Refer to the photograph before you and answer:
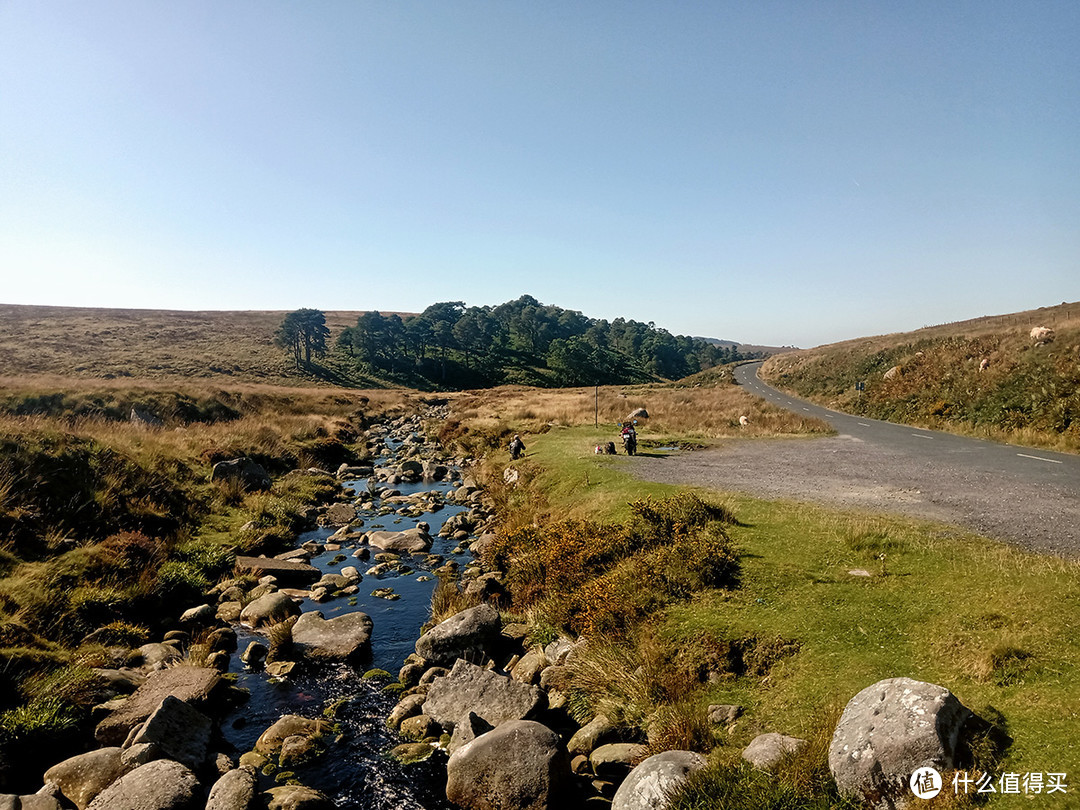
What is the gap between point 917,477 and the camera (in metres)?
20.2

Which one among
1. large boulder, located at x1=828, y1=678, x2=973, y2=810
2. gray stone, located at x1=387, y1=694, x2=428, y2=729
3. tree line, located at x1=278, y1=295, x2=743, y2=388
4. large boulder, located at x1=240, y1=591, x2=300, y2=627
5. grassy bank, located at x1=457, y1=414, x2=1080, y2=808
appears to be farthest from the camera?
tree line, located at x1=278, y1=295, x2=743, y2=388

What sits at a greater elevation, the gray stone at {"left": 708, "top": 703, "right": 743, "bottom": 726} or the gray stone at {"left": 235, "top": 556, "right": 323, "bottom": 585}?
the gray stone at {"left": 708, "top": 703, "right": 743, "bottom": 726}

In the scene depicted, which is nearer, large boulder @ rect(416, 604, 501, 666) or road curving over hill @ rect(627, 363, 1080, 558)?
large boulder @ rect(416, 604, 501, 666)

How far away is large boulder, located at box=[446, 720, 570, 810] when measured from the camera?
8.04m

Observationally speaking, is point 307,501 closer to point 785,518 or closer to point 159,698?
point 159,698

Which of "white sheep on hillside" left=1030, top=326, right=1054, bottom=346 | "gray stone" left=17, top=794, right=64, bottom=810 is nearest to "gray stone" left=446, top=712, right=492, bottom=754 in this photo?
"gray stone" left=17, top=794, right=64, bottom=810

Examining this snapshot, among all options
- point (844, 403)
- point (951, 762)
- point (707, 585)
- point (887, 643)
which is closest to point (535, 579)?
point (707, 585)

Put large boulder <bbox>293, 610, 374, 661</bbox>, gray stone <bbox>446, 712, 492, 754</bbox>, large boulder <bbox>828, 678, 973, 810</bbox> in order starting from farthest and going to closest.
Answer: large boulder <bbox>293, 610, 374, 661</bbox>, gray stone <bbox>446, 712, 492, 754</bbox>, large boulder <bbox>828, 678, 973, 810</bbox>

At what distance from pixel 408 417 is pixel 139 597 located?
5112 centimetres

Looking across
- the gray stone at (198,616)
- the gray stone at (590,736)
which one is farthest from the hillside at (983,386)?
the gray stone at (198,616)

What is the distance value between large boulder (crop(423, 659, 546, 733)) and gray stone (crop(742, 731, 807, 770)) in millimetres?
4161

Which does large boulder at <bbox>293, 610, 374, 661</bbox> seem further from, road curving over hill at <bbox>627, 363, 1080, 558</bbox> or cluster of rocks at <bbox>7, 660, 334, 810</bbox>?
road curving over hill at <bbox>627, 363, 1080, 558</bbox>

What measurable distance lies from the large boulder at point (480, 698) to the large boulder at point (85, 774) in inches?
198

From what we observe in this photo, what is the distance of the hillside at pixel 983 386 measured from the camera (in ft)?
98.8
